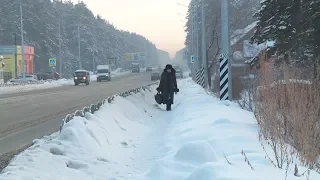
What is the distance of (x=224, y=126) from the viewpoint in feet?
32.3

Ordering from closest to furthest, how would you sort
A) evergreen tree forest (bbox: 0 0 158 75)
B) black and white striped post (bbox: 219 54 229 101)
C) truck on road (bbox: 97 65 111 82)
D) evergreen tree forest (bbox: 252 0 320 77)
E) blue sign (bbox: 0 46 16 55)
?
evergreen tree forest (bbox: 252 0 320 77), black and white striped post (bbox: 219 54 229 101), truck on road (bbox: 97 65 111 82), blue sign (bbox: 0 46 16 55), evergreen tree forest (bbox: 0 0 158 75)

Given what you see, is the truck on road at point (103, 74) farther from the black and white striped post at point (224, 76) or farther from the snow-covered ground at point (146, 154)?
the snow-covered ground at point (146, 154)

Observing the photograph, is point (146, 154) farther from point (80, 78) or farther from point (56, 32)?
point (56, 32)

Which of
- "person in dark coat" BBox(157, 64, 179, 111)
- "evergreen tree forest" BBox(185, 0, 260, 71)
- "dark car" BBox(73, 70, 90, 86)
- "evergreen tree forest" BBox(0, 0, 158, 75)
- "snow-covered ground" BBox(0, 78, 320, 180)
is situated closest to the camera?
"snow-covered ground" BBox(0, 78, 320, 180)

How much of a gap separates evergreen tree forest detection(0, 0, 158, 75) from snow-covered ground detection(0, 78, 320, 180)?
6322 centimetres

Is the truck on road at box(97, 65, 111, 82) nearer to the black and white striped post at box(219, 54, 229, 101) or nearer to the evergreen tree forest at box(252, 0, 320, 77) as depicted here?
the black and white striped post at box(219, 54, 229, 101)

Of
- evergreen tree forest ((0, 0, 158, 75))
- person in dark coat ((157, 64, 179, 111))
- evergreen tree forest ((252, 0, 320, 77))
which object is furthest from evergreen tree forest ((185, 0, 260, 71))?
evergreen tree forest ((0, 0, 158, 75))

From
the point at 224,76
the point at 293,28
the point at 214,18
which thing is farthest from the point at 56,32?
the point at 293,28

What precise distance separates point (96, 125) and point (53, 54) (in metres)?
89.4

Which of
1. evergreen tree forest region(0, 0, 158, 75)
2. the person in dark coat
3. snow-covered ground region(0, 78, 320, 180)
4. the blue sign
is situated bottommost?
snow-covered ground region(0, 78, 320, 180)

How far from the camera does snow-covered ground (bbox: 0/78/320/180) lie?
612 centimetres

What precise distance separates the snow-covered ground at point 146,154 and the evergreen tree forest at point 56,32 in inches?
2489

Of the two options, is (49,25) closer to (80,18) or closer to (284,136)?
(80,18)

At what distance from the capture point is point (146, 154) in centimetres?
927
